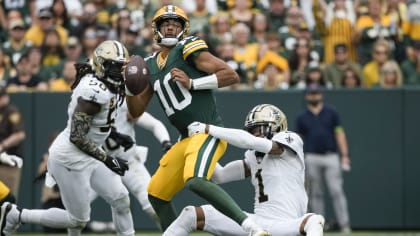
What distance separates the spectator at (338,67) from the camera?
15.1 metres

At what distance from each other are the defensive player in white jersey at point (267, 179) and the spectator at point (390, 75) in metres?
5.61

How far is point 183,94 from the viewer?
9555mm

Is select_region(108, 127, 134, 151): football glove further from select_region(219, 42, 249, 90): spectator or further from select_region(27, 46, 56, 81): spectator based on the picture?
select_region(27, 46, 56, 81): spectator

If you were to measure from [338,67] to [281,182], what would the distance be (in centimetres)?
607

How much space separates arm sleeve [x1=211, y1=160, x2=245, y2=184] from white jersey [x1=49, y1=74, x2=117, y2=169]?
1.05m

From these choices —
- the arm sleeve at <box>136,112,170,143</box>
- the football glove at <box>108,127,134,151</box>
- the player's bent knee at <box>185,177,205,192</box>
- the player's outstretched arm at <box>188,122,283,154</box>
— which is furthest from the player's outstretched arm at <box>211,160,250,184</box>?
the arm sleeve at <box>136,112,170,143</box>

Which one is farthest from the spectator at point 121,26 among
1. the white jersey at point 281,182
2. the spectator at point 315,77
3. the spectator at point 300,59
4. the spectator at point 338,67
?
the white jersey at point 281,182

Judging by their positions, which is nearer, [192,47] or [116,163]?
[192,47]

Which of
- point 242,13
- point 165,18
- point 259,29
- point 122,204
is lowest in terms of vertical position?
point 122,204

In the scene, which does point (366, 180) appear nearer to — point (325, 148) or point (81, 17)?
point (325, 148)

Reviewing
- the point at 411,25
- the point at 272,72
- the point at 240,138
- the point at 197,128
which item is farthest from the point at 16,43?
the point at 240,138

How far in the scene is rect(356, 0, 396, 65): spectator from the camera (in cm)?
1572

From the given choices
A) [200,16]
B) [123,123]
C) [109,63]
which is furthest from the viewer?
[200,16]

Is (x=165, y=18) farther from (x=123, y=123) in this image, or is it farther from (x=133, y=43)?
(x=133, y=43)
